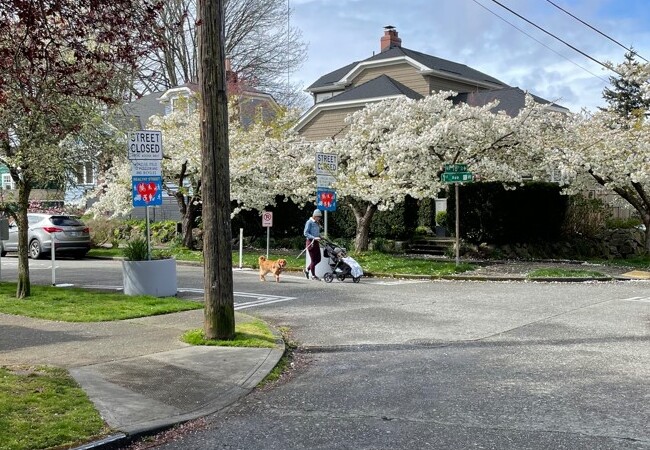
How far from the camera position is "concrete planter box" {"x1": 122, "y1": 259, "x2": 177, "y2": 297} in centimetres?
1397

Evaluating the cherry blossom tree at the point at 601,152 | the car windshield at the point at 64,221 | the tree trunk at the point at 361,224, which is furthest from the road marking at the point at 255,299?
the cherry blossom tree at the point at 601,152

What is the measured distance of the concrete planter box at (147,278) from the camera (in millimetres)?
13969

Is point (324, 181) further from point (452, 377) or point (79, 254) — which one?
point (452, 377)

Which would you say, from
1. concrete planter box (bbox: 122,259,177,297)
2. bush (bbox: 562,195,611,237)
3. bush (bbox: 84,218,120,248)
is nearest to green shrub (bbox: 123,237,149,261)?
concrete planter box (bbox: 122,259,177,297)

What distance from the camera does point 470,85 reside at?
129 ft

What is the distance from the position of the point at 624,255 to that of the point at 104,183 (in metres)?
19.7

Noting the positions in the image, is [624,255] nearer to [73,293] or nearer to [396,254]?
[396,254]

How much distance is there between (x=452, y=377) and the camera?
7.39 m

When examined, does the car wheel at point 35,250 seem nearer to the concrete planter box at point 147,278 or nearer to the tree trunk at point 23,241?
the tree trunk at point 23,241

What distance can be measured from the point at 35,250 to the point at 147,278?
12521mm

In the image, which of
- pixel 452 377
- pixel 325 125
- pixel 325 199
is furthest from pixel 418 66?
pixel 452 377

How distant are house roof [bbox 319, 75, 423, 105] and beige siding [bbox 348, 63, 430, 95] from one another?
123cm

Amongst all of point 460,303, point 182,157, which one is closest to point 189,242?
point 182,157

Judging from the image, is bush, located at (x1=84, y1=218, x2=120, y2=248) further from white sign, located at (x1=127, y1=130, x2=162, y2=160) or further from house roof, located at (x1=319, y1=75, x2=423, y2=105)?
white sign, located at (x1=127, y1=130, x2=162, y2=160)
